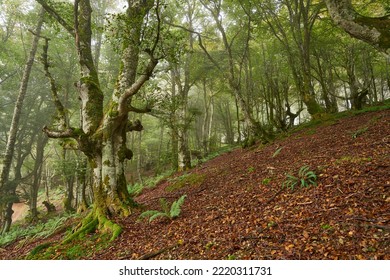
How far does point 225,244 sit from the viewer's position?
362 centimetres

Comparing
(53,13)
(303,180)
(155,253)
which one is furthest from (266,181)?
(53,13)

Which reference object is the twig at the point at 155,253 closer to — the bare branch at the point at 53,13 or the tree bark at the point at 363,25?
the tree bark at the point at 363,25

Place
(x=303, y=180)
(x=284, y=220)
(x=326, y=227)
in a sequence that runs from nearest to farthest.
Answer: (x=326, y=227) < (x=284, y=220) < (x=303, y=180)

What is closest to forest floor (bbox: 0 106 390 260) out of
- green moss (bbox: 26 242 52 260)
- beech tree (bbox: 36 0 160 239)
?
beech tree (bbox: 36 0 160 239)

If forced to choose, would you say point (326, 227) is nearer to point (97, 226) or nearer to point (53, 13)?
point (97, 226)

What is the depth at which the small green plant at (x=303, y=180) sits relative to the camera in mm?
4766

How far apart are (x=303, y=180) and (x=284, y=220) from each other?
1358 mm

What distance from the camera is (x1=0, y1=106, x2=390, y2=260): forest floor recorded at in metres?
3.06

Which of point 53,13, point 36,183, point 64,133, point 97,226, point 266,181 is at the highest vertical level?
point 53,13

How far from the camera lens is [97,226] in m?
6.02

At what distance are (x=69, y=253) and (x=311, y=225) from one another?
5079 mm

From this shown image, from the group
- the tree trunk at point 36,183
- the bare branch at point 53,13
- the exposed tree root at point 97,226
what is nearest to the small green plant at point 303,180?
the exposed tree root at point 97,226

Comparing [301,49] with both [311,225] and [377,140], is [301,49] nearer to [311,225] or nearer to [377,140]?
[377,140]

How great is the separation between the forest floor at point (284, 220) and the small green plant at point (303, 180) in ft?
0.32
